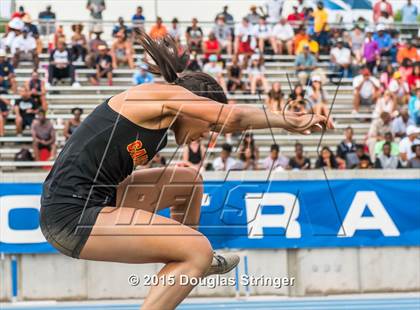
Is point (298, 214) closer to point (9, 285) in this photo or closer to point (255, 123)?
point (9, 285)

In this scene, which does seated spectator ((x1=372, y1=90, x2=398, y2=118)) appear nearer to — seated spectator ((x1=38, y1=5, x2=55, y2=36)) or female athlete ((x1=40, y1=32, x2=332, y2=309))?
seated spectator ((x1=38, y1=5, x2=55, y2=36))

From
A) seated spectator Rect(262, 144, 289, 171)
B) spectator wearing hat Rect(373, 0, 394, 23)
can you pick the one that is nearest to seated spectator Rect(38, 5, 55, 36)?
seated spectator Rect(262, 144, 289, 171)

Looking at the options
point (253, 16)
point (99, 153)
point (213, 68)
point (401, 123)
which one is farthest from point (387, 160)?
point (99, 153)

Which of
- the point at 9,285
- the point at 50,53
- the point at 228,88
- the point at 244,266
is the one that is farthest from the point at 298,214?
the point at 50,53

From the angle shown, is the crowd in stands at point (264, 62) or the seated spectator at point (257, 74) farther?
the seated spectator at point (257, 74)

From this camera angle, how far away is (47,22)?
19.2 metres

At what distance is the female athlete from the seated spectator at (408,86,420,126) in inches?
441

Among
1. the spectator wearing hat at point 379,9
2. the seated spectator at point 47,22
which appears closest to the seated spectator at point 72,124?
the seated spectator at point 47,22

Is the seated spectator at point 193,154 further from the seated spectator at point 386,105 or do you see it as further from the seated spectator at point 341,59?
the seated spectator at point 341,59

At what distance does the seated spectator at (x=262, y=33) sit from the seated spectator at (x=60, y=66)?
3632 millimetres

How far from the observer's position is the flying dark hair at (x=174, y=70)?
571 cm

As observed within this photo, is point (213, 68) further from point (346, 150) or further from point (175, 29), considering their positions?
point (346, 150)

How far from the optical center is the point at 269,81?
18.3 m

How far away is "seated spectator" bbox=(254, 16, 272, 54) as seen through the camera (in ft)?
62.1
